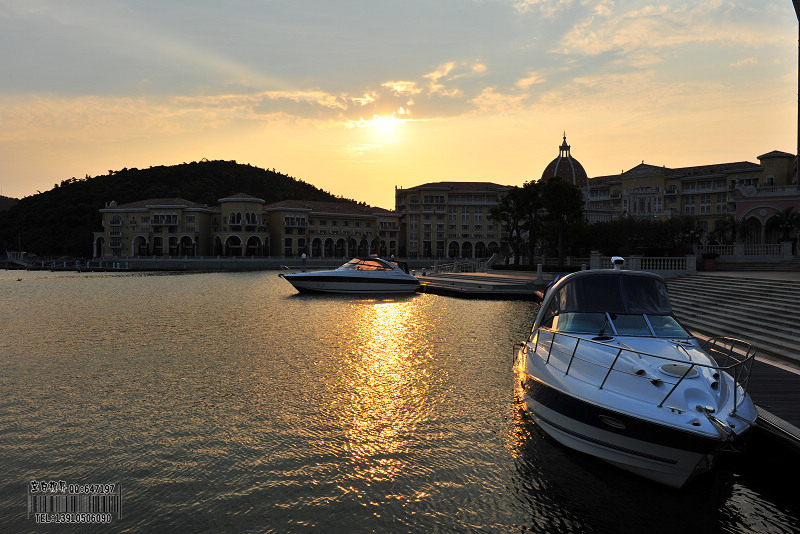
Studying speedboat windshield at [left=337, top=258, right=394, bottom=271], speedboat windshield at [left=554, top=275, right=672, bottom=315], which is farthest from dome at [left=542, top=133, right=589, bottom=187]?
speedboat windshield at [left=554, top=275, right=672, bottom=315]

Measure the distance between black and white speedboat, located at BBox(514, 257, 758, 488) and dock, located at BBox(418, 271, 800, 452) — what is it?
3.06 ft

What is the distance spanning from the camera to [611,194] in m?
110

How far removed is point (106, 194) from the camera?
134000 mm

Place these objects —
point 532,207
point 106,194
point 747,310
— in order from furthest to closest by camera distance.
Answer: point 106,194 < point 532,207 < point 747,310

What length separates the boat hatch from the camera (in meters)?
7.36

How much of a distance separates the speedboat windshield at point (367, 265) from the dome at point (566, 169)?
251 ft

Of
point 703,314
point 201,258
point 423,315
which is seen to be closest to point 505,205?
point 423,315

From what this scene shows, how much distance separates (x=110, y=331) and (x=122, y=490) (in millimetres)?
16317

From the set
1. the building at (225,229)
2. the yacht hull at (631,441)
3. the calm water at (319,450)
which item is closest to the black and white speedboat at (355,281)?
the calm water at (319,450)

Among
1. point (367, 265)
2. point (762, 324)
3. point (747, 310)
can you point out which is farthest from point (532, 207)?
point (762, 324)

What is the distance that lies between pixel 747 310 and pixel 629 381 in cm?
1459

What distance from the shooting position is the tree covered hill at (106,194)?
404ft

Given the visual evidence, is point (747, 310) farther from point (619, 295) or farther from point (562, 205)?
point (562, 205)

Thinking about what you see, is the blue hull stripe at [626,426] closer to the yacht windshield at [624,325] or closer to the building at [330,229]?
the yacht windshield at [624,325]
